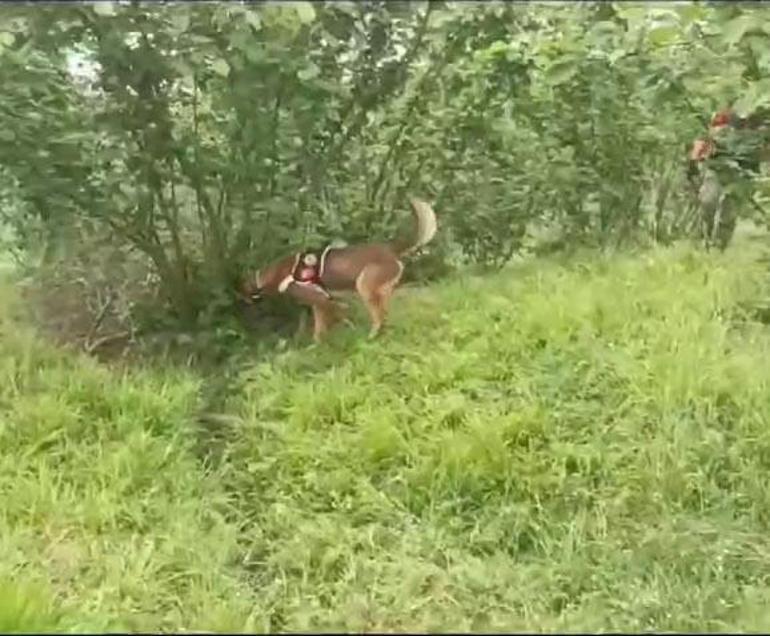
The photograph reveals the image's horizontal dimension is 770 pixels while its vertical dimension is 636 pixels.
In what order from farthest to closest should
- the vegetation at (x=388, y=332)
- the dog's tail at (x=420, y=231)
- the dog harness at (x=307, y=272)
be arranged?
the dog's tail at (x=420, y=231), the dog harness at (x=307, y=272), the vegetation at (x=388, y=332)

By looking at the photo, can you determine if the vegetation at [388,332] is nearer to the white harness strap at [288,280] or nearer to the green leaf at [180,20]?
the green leaf at [180,20]

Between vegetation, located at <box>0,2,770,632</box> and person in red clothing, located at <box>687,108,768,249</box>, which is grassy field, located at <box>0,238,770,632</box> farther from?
person in red clothing, located at <box>687,108,768,249</box>

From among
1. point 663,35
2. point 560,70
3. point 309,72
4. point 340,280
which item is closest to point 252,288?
point 340,280

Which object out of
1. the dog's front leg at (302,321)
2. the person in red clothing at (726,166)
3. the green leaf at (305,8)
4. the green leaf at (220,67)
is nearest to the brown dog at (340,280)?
the dog's front leg at (302,321)

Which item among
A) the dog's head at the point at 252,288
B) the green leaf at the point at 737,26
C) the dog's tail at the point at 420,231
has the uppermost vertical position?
the green leaf at the point at 737,26

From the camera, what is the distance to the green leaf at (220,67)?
3.97m

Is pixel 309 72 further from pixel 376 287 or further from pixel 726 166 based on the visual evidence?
pixel 726 166

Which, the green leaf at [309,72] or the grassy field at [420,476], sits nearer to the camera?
the grassy field at [420,476]

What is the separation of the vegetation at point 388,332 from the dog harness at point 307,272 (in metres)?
0.15

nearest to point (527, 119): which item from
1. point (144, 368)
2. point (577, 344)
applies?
point (577, 344)

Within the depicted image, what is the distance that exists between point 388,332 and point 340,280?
223mm

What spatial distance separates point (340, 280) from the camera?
4.48 meters

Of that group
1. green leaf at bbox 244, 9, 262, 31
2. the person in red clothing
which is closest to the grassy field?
the person in red clothing

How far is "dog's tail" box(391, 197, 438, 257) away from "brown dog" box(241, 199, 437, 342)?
0.11 meters
